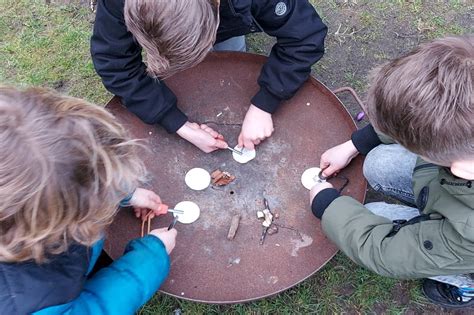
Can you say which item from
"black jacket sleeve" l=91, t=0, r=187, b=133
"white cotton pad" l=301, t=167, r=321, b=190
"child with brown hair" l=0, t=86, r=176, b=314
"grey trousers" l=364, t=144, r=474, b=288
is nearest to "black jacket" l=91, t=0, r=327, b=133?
"black jacket sleeve" l=91, t=0, r=187, b=133

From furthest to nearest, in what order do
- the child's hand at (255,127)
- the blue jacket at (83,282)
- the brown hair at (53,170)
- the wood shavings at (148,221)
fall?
the child's hand at (255,127)
the wood shavings at (148,221)
the blue jacket at (83,282)
the brown hair at (53,170)

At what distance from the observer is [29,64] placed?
6.90 ft

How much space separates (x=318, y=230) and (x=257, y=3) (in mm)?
651

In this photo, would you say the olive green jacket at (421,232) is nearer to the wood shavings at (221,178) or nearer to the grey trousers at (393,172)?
the grey trousers at (393,172)

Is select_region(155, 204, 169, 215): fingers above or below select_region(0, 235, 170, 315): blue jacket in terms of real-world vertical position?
below

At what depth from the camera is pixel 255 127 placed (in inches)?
57.8

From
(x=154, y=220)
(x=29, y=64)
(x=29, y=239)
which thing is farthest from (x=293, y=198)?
(x=29, y=64)

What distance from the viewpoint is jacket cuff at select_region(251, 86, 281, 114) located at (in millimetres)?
1457

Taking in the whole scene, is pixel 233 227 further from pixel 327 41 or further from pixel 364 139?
pixel 327 41

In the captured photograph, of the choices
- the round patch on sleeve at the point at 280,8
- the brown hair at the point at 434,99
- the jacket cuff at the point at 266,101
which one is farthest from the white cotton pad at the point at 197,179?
the brown hair at the point at 434,99

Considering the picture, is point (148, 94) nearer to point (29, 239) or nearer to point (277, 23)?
point (277, 23)

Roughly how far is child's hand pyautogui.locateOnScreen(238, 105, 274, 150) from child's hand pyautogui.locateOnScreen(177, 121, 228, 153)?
0.07 metres

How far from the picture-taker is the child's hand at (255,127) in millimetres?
1469

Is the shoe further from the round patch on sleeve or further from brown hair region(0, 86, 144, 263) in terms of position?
brown hair region(0, 86, 144, 263)
